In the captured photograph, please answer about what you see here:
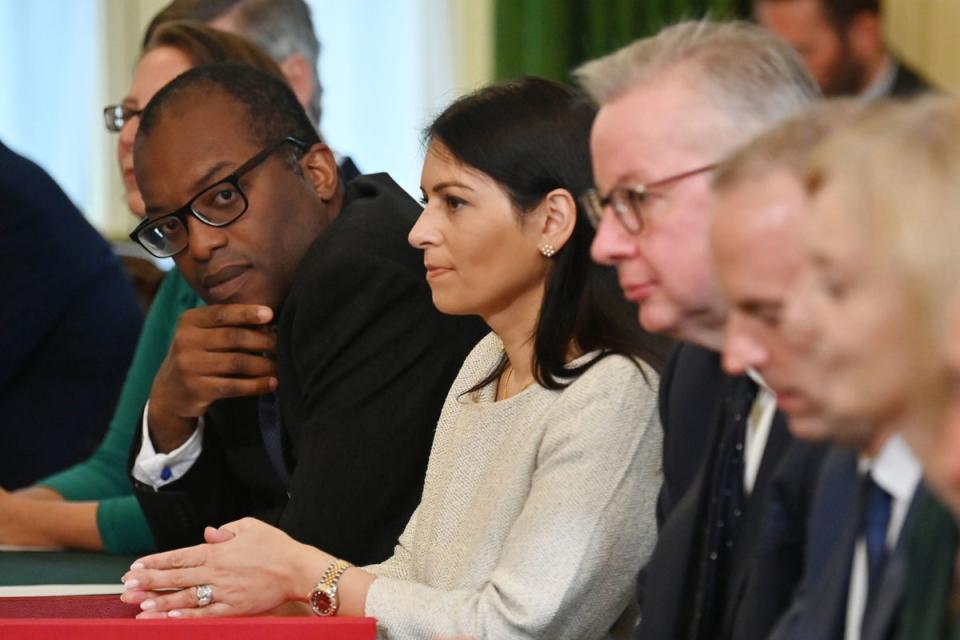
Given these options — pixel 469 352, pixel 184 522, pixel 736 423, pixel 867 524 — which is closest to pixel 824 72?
pixel 469 352

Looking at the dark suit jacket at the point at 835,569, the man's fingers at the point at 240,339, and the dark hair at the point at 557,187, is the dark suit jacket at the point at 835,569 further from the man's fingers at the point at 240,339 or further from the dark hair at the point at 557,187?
the man's fingers at the point at 240,339

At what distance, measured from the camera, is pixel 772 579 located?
145 centimetres

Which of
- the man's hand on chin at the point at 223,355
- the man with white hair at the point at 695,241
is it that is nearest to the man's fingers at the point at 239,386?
the man's hand on chin at the point at 223,355

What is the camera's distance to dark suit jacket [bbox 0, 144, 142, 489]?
3.24m

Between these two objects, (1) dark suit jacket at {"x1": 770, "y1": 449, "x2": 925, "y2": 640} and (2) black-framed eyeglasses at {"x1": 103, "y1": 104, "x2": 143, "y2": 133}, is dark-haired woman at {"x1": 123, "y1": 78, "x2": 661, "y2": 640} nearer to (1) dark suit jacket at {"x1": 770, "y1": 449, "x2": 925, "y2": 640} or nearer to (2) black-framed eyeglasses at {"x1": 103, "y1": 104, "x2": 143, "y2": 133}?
(1) dark suit jacket at {"x1": 770, "y1": 449, "x2": 925, "y2": 640}

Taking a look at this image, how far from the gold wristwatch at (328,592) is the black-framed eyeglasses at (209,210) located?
639 mm

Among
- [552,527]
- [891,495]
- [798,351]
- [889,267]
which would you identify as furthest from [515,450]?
[889,267]

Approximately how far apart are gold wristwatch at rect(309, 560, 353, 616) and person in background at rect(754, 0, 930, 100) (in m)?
2.12

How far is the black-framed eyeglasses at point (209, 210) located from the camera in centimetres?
233

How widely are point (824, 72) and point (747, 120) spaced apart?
6.98 feet

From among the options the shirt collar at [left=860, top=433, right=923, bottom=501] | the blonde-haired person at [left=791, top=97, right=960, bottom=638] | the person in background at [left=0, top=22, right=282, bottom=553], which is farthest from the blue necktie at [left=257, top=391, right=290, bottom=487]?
the blonde-haired person at [left=791, top=97, right=960, bottom=638]

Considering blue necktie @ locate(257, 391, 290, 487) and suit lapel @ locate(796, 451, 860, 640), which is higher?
suit lapel @ locate(796, 451, 860, 640)

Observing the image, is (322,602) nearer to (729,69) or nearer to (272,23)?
(729,69)

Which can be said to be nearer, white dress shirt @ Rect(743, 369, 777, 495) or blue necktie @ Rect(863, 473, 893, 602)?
blue necktie @ Rect(863, 473, 893, 602)
